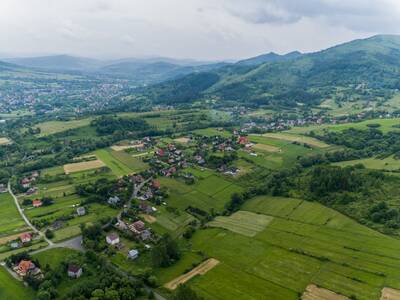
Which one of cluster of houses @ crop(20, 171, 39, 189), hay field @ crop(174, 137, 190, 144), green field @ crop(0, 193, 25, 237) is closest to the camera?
green field @ crop(0, 193, 25, 237)

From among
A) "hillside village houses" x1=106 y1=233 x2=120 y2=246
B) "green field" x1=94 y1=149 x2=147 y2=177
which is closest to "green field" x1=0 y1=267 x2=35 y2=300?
"hillside village houses" x1=106 y1=233 x2=120 y2=246

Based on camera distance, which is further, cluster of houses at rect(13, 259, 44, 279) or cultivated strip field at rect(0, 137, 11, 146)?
cultivated strip field at rect(0, 137, 11, 146)

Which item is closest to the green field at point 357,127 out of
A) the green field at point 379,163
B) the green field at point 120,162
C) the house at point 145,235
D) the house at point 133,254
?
the green field at point 379,163

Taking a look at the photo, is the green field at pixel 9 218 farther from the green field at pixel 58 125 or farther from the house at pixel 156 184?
the green field at pixel 58 125

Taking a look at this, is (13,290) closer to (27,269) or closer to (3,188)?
(27,269)

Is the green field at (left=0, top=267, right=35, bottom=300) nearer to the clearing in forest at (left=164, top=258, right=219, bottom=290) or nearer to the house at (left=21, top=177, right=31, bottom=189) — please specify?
the clearing in forest at (left=164, top=258, right=219, bottom=290)

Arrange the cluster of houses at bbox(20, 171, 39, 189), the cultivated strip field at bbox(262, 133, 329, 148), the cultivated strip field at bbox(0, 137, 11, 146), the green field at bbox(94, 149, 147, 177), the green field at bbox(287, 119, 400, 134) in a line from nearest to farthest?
the cluster of houses at bbox(20, 171, 39, 189) → the green field at bbox(94, 149, 147, 177) → the cultivated strip field at bbox(262, 133, 329, 148) → the green field at bbox(287, 119, 400, 134) → the cultivated strip field at bbox(0, 137, 11, 146)

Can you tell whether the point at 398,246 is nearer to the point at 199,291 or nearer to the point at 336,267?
the point at 336,267

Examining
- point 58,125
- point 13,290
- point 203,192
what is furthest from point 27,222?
point 58,125
